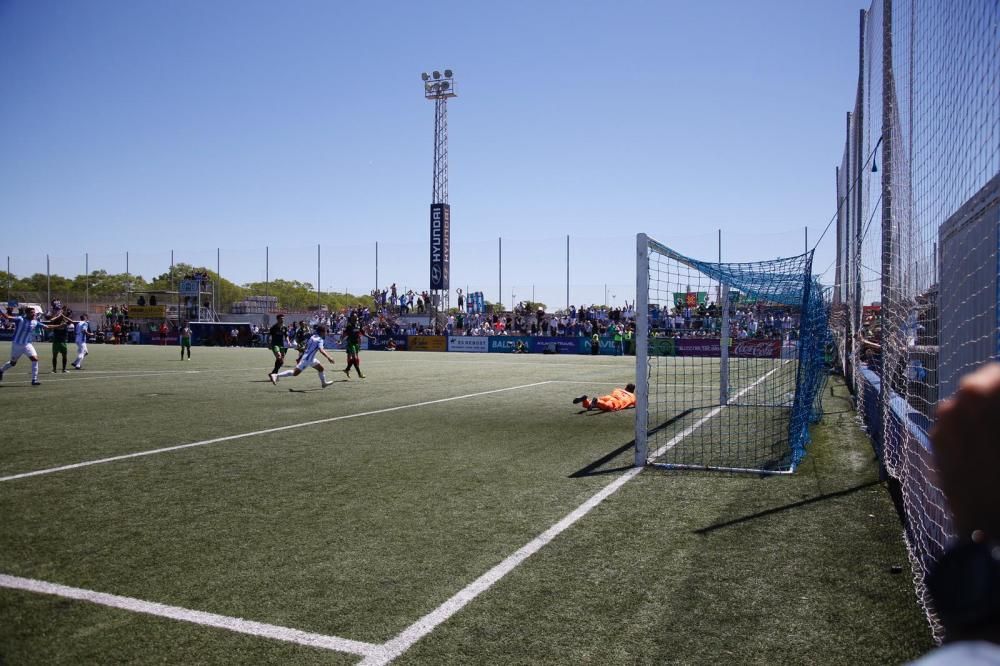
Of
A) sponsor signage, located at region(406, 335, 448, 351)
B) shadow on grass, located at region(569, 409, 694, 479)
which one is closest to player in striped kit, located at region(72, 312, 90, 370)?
shadow on grass, located at region(569, 409, 694, 479)

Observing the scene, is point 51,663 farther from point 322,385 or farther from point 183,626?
point 322,385

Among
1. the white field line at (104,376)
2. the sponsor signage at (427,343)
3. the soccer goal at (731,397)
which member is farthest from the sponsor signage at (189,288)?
the soccer goal at (731,397)

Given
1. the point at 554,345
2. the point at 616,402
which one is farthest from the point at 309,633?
the point at 554,345

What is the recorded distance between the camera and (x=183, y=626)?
3.71 m

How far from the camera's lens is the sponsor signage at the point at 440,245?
51.2m

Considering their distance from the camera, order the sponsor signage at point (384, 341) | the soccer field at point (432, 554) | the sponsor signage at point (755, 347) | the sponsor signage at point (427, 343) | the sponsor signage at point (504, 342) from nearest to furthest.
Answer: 1. the soccer field at point (432, 554)
2. the sponsor signage at point (755, 347)
3. the sponsor signage at point (504, 342)
4. the sponsor signage at point (427, 343)
5. the sponsor signage at point (384, 341)

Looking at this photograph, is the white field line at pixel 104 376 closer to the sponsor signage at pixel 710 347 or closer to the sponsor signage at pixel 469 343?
the sponsor signage at pixel 710 347

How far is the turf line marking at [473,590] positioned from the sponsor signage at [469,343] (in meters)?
37.8

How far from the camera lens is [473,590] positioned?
166 inches

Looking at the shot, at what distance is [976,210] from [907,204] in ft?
11.2

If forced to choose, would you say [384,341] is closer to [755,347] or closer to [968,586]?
[755,347]

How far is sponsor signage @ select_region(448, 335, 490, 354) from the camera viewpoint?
4472 cm

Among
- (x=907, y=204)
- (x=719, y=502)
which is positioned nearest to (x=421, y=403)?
(x=719, y=502)

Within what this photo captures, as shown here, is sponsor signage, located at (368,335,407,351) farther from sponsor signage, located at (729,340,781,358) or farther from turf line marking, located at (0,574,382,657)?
turf line marking, located at (0,574,382,657)
